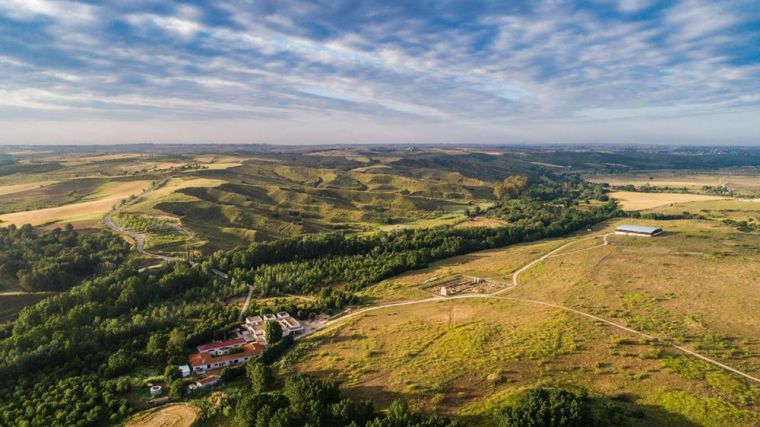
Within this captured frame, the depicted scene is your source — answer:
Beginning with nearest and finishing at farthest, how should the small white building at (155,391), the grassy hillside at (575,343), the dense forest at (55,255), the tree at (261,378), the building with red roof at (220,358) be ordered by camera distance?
the grassy hillside at (575,343) → the tree at (261,378) → the small white building at (155,391) → the building with red roof at (220,358) → the dense forest at (55,255)

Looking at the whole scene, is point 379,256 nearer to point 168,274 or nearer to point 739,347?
point 168,274

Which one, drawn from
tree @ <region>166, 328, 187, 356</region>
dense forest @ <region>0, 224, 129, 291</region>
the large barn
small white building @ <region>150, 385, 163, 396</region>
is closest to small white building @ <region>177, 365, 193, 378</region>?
small white building @ <region>150, 385, 163, 396</region>

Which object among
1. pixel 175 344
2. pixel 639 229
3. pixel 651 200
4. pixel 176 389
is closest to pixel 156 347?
pixel 175 344

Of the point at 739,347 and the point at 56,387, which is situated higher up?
the point at 739,347

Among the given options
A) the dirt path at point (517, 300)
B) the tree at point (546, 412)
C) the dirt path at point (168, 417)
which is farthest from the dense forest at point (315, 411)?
the dirt path at point (517, 300)

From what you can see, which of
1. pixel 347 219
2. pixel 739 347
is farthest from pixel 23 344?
pixel 347 219

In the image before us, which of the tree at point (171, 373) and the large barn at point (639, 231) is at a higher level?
the large barn at point (639, 231)

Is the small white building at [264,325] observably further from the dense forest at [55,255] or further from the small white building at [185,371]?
the dense forest at [55,255]
